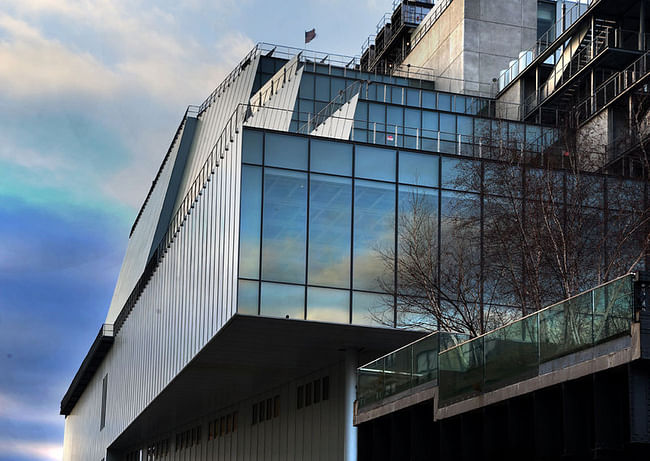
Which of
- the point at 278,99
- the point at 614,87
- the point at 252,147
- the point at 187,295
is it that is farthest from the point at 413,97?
the point at 252,147

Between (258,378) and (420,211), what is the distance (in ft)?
48.2

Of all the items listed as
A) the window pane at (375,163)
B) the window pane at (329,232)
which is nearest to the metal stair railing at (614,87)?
the window pane at (375,163)

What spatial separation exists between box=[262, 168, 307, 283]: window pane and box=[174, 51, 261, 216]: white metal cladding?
1149 inches

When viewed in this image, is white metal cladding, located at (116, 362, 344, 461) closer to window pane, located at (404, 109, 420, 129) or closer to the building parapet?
window pane, located at (404, 109, 420, 129)

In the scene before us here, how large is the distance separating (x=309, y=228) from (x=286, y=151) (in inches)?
118

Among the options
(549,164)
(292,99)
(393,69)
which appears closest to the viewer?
(549,164)

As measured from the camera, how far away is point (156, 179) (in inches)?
3482

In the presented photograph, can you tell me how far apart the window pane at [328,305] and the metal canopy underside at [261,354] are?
11.2 inches

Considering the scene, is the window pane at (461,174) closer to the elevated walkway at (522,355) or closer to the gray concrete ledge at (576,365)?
the elevated walkway at (522,355)

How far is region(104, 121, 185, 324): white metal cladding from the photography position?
7600cm

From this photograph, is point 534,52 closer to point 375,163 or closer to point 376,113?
point 376,113

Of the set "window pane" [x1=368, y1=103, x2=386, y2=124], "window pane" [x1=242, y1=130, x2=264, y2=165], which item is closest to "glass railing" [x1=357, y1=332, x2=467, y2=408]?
"window pane" [x1=242, y1=130, x2=264, y2=165]

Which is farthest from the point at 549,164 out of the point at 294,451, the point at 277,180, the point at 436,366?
the point at 294,451

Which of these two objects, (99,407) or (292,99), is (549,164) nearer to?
(292,99)
